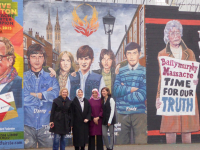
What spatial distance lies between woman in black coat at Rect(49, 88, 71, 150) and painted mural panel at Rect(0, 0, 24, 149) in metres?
1.84

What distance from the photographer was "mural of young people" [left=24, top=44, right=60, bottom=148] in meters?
9.54

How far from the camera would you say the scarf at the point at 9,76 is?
9414 millimetres

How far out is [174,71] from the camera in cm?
1048

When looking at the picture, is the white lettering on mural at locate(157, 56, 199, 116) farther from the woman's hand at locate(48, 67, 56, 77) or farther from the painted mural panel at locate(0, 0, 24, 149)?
the painted mural panel at locate(0, 0, 24, 149)

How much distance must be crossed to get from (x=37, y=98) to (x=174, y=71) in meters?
4.60

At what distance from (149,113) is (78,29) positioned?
3.60 meters

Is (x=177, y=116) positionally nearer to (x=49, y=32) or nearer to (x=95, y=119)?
(x=95, y=119)

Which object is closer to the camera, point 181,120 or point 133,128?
point 133,128

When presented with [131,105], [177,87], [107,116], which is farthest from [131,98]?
[107,116]

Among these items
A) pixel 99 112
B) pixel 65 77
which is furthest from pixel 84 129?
pixel 65 77

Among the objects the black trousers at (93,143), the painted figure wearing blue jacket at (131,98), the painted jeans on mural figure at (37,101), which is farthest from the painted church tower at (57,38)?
the black trousers at (93,143)

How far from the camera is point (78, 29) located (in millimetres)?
10023

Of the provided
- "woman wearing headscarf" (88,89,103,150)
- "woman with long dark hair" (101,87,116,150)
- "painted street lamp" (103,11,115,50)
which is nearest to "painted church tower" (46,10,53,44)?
"painted street lamp" (103,11,115,50)

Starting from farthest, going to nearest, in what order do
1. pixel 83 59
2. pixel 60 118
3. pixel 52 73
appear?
pixel 83 59
pixel 52 73
pixel 60 118
